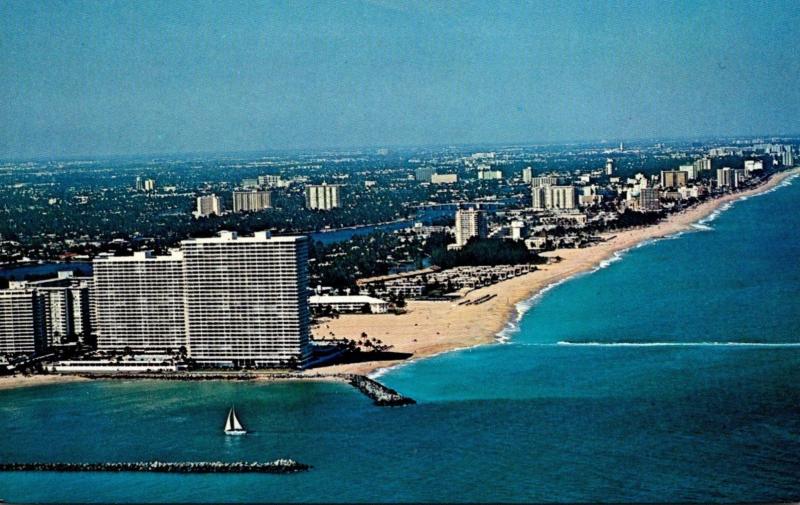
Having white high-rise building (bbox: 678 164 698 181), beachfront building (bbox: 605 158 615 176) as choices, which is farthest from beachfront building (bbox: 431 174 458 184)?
white high-rise building (bbox: 678 164 698 181)

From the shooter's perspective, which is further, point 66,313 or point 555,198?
point 555,198

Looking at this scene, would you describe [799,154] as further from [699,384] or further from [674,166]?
[699,384]

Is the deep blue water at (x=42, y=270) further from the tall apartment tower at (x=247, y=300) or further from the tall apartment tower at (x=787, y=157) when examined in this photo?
the tall apartment tower at (x=787, y=157)

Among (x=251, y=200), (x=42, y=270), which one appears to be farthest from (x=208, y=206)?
(x=42, y=270)

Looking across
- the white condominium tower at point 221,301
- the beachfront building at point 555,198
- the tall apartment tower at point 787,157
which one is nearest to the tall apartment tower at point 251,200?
the beachfront building at point 555,198

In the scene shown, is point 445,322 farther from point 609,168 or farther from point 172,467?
point 609,168

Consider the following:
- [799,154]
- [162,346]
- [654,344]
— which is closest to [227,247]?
[162,346]
